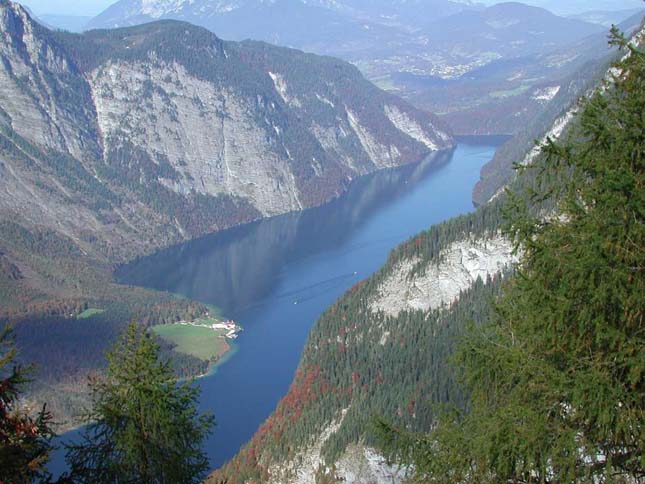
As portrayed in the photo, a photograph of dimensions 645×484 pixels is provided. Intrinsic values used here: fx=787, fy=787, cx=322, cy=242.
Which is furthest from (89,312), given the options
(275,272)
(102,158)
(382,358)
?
(102,158)

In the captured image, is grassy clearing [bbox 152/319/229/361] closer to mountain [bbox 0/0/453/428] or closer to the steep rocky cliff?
mountain [bbox 0/0/453/428]

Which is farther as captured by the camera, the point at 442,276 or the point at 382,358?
the point at 442,276

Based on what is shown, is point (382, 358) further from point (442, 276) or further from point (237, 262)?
point (237, 262)

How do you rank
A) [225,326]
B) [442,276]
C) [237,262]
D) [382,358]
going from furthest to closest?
[237,262]
[225,326]
[442,276]
[382,358]

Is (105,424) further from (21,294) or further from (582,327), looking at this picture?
(21,294)

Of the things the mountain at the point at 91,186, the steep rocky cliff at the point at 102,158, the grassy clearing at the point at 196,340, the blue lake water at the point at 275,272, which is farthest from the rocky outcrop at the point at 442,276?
the steep rocky cliff at the point at 102,158

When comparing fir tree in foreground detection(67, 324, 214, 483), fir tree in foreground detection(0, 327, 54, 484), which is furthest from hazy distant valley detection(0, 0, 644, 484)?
fir tree in foreground detection(0, 327, 54, 484)
